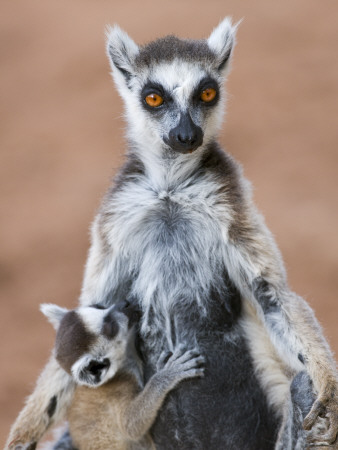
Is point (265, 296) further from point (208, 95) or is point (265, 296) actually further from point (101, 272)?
point (208, 95)

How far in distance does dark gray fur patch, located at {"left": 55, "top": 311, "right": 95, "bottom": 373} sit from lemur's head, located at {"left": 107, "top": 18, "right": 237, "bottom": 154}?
64 centimetres

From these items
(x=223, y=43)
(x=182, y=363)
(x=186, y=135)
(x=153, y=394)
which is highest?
(x=223, y=43)

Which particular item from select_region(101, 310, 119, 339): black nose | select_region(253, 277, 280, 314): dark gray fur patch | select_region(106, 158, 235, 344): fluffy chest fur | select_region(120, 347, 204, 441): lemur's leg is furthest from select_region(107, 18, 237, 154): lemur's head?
select_region(120, 347, 204, 441): lemur's leg

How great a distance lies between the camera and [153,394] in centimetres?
256

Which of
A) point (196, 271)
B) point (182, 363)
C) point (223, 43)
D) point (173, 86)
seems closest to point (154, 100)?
point (173, 86)

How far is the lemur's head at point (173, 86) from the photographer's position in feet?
8.68

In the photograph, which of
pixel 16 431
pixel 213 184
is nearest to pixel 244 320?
pixel 213 184

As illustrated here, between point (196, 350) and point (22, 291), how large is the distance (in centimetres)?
358

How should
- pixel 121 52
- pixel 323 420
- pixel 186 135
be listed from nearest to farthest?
pixel 323 420 → pixel 186 135 → pixel 121 52

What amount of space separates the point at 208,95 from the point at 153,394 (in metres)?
0.98

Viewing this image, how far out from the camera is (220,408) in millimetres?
2631

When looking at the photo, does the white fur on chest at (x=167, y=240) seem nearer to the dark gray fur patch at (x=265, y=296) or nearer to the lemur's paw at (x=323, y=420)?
the dark gray fur patch at (x=265, y=296)

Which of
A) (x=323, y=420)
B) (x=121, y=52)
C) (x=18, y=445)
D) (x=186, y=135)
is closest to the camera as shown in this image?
(x=323, y=420)

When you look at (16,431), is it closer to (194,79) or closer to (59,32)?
(194,79)
